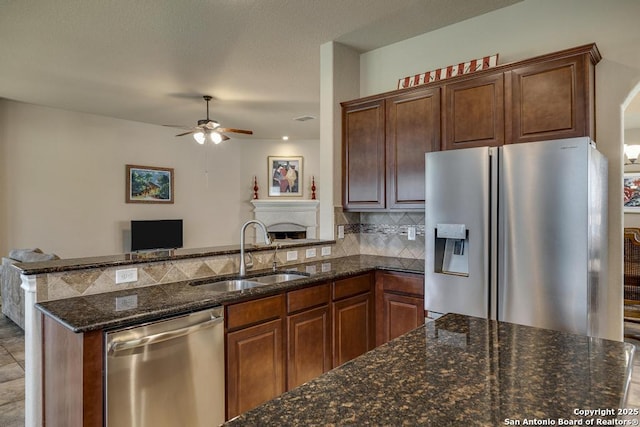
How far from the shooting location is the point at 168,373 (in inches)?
69.2

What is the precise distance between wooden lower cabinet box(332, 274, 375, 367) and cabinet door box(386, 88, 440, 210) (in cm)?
76

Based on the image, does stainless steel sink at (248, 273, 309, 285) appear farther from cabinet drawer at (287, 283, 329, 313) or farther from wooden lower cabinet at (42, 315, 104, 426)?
wooden lower cabinet at (42, 315, 104, 426)

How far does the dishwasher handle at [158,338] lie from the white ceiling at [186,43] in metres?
2.30

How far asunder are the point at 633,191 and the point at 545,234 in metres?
4.98

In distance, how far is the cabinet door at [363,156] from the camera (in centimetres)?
339

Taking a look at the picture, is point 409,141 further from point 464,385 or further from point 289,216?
point 289,216

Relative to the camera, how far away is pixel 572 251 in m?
2.00

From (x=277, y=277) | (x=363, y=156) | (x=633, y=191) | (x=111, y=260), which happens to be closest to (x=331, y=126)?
(x=363, y=156)

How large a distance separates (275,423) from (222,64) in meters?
3.96

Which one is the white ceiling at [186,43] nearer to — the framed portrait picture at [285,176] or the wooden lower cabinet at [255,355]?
the wooden lower cabinet at [255,355]

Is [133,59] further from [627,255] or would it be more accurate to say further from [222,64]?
[627,255]

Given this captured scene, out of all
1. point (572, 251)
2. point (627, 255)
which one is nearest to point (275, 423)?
point (572, 251)

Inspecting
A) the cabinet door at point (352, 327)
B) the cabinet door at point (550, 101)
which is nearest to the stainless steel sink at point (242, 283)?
the cabinet door at point (352, 327)

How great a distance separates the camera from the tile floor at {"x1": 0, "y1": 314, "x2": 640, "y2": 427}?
2.52m
